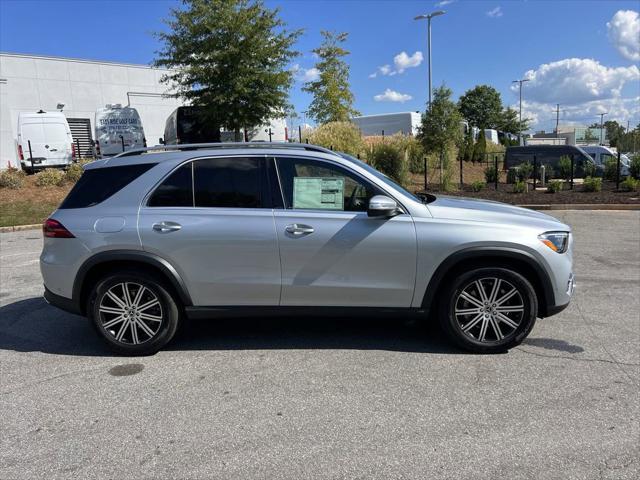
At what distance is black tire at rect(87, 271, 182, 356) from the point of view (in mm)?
4227

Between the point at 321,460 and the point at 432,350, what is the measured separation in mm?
1804

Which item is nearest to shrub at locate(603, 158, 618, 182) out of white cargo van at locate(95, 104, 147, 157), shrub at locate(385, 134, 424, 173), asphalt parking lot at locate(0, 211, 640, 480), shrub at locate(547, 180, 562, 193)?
shrub at locate(547, 180, 562, 193)

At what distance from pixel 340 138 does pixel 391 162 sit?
305 centimetres

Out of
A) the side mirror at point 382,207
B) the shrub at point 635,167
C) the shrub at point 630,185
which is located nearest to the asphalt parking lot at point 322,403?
the side mirror at point 382,207

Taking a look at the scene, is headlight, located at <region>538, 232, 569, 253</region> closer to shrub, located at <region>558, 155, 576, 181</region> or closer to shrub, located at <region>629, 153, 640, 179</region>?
shrub, located at <region>629, 153, 640, 179</region>

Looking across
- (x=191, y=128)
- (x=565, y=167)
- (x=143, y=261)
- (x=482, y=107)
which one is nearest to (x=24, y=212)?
(x=191, y=128)

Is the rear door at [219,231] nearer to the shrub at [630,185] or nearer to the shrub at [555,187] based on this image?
the shrub at [555,187]

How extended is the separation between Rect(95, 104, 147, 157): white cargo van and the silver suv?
16.7m

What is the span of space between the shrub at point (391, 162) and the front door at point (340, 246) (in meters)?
15.0

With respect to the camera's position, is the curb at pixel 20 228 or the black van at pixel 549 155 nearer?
the curb at pixel 20 228

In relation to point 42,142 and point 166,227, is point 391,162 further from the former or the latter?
point 166,227

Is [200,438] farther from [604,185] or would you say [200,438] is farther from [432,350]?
[604,185]

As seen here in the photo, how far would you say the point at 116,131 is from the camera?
2017 centimetres

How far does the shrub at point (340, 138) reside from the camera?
20766mm
